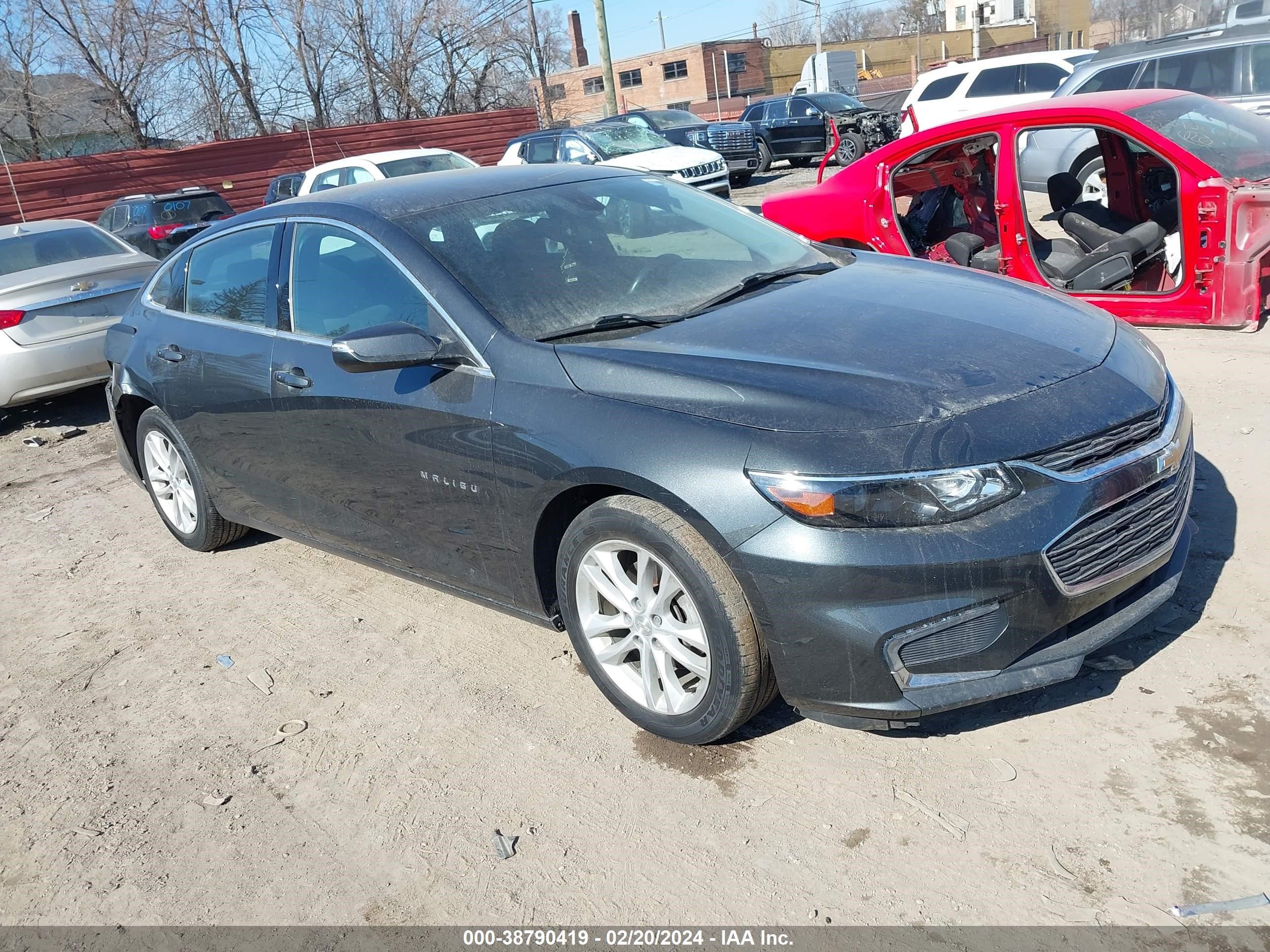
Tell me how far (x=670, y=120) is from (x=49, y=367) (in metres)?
16.1

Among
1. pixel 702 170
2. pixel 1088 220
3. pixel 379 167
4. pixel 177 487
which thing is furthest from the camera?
Result: pixel 702 170

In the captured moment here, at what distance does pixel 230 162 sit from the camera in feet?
87.2

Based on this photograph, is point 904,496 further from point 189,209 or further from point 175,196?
point 175,196

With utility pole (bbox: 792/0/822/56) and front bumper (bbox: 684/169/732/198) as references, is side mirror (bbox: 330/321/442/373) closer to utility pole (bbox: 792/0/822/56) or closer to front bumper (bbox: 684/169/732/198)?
front bumper (bbox: 684/169/732/198)

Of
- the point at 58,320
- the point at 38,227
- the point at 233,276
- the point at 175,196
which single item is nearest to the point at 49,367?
the point at 58,320

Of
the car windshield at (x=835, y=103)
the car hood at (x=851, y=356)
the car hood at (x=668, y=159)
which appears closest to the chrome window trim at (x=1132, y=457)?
the car hood at (x=851, y=356)

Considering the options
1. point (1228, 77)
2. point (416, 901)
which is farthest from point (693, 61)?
point (416, 901)

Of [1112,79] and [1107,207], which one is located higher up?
[1112,79]

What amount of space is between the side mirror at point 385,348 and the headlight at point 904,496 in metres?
1.37

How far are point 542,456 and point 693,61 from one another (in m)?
69.1

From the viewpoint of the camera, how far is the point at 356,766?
11.2 feet

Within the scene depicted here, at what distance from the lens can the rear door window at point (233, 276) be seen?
4.35 metres

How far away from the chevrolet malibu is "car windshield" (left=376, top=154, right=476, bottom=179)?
1067 centimetres

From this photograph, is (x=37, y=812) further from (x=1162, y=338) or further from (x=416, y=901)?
(x=1162, y=338)
